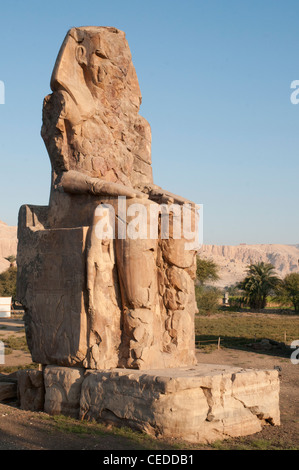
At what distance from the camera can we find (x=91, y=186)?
237 inches

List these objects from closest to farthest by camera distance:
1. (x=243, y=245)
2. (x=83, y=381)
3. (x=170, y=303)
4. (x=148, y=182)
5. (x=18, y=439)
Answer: (x=18, y=439)
(x=83, y=381)
(x=170, y=303)
(x=148, y=182)
(x=243, y=245)

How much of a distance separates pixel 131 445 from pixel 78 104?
3998 millimetres

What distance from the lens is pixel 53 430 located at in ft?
16.9

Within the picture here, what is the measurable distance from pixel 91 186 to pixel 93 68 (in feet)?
5.57

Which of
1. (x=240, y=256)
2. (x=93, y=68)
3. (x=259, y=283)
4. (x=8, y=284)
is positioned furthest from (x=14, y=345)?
(x=240, y=256)

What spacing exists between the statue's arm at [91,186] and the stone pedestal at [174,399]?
6.63 feet

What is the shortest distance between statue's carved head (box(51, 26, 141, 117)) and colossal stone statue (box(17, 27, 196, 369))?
0.01 metres

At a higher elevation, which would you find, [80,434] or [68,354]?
[68,354]

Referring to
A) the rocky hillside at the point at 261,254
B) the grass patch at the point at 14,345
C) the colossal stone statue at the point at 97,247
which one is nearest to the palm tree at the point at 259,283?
the grass patch at the point at 14,345

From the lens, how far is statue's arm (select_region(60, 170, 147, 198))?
19.6ft

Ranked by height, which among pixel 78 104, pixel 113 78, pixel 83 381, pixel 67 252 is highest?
pixel 113 78

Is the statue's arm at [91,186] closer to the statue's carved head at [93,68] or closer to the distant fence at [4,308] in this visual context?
the statue's carved head at [93,68]
